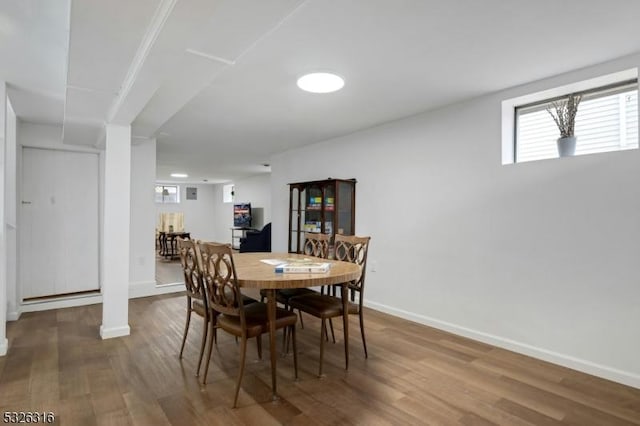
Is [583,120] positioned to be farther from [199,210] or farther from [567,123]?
[199,210]

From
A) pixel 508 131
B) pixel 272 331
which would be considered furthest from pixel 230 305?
pixel 508 131

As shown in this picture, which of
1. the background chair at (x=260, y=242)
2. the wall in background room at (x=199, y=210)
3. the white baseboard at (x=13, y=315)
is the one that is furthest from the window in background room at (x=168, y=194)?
the white baseboard at (x=13, y=315)

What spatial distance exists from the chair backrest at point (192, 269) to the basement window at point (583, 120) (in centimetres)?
263

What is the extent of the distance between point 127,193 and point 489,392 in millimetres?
3341

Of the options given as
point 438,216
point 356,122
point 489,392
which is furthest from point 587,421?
point 356,122

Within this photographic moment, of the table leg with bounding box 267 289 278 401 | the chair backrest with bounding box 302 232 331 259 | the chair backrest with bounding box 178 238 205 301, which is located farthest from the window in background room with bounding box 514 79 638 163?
the chair backrest with bounding box 178 238 205 301

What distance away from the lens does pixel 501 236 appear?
293 cm

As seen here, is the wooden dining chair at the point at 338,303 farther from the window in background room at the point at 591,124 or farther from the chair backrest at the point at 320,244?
the window in background room at the point at 591,124

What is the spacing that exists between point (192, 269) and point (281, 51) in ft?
5.31

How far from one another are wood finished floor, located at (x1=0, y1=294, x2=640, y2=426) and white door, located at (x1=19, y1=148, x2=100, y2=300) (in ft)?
4.05

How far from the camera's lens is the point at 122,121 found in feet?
9.95

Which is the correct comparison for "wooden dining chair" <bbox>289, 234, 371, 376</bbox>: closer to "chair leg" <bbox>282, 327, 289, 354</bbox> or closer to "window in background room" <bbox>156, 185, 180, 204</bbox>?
"chair leg" <bbox>282, 327, 289, 354</bbox>

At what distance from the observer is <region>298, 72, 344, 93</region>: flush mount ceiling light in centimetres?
248

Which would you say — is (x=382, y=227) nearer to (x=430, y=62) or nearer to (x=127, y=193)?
(x=430, y=62)
